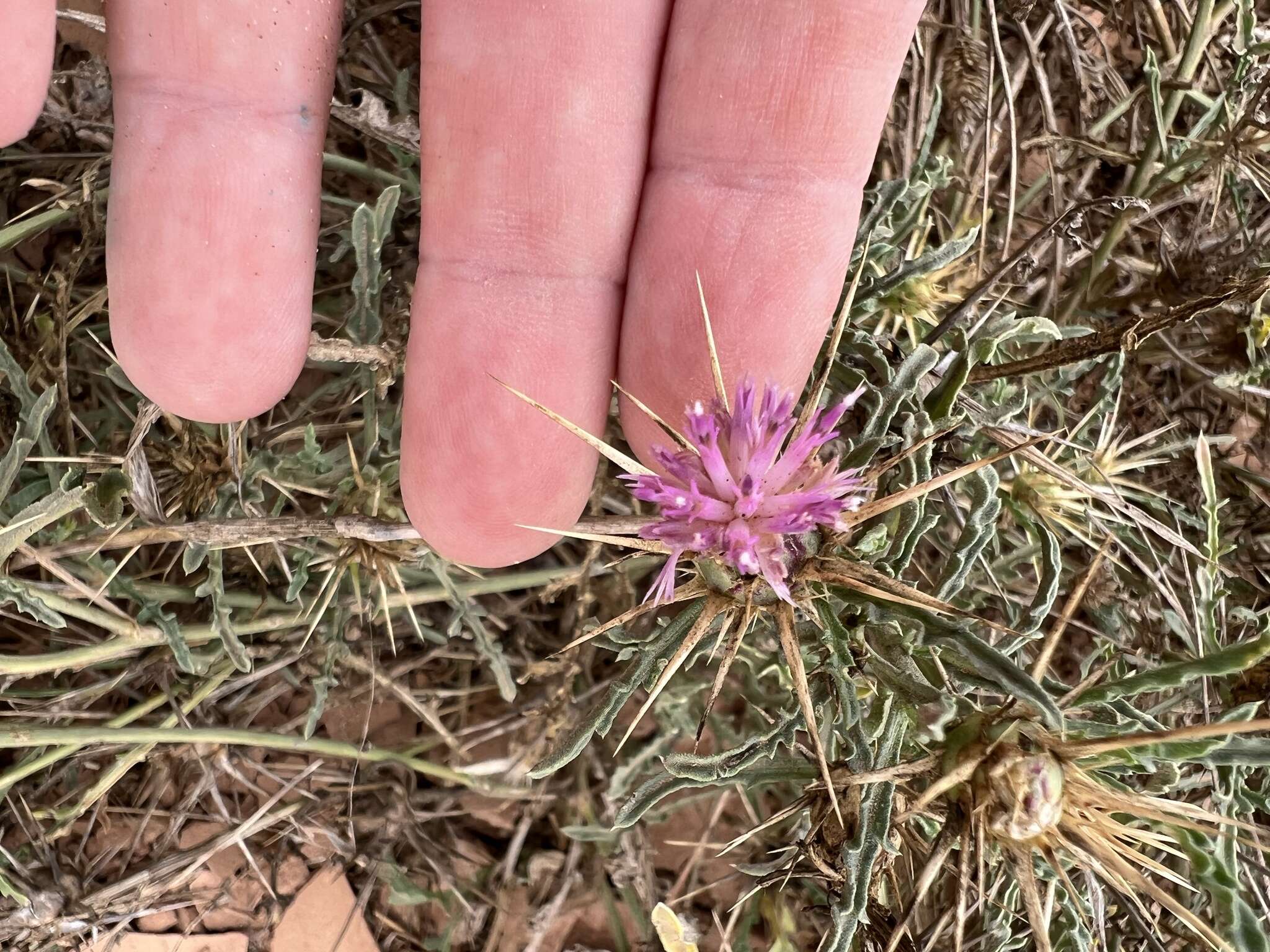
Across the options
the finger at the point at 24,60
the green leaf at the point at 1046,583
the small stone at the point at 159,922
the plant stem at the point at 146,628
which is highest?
the finger at the point at 24,60

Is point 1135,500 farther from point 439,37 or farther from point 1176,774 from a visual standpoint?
point 439,37

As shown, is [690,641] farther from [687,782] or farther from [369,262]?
[369,262]

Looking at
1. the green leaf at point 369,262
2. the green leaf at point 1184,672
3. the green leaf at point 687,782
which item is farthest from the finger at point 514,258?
the green leaf at point 1184,672

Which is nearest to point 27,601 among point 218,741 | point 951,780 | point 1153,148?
point 218,741

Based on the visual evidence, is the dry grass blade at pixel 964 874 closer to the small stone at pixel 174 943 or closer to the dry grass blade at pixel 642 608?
the dry grass blade at pixel 642 608

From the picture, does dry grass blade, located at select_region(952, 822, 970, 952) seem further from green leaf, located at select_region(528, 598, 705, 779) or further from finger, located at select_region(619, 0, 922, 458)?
finger, located at select_region(619, 0, 922, 458)

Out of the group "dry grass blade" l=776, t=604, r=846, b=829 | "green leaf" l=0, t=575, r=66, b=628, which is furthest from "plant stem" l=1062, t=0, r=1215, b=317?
"green leaf" l=0, t=575, r=66, b=628

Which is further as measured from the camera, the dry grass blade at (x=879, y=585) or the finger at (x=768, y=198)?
the finger at (x=768, y=198)
